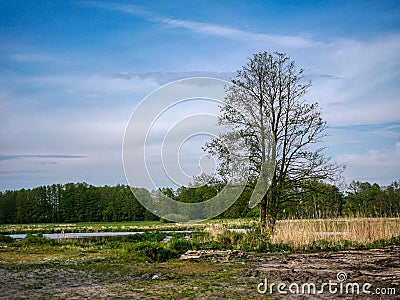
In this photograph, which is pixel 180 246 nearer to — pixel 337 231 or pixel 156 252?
pixel 156 252

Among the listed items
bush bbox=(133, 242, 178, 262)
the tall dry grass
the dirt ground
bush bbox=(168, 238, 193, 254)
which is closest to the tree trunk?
the tall dry grass

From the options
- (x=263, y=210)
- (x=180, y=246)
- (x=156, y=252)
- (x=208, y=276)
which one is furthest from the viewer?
(x=263, y=210)

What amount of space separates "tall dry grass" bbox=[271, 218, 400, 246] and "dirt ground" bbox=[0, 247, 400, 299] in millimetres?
2342

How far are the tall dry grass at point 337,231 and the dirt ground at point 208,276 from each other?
2342 millimetres

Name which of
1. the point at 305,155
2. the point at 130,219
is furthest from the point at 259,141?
the point at 130,219

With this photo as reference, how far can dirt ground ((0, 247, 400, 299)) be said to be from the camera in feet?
28.4

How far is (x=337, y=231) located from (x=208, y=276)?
30.9 feet

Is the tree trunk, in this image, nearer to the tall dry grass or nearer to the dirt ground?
→ the tall dry grass

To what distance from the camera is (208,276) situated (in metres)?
10.8

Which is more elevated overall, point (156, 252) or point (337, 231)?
point (337, 231)

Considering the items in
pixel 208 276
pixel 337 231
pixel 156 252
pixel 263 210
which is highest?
pixel 263 210

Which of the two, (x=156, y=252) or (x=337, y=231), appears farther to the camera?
(x=337, y=231)

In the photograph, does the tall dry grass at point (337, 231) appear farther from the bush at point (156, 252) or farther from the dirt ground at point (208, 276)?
the bush at point (156, 252)

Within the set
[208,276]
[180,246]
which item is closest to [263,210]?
[180,246]
